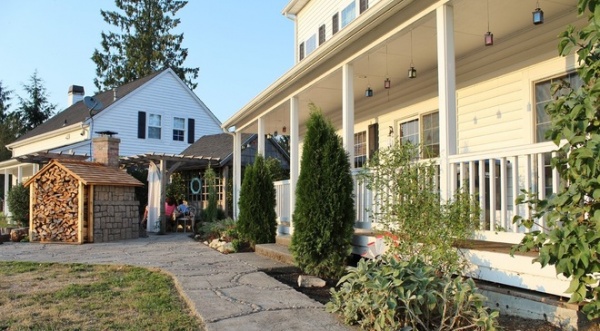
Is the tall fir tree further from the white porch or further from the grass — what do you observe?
the grass

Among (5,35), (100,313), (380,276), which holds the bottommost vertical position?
(100,313)

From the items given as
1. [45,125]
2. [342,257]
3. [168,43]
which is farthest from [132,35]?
[342,257]

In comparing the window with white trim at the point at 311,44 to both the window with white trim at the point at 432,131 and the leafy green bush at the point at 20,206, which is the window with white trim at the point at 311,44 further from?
the leafy green bush at the point at 20,206

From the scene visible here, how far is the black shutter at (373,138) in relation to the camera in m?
10.1

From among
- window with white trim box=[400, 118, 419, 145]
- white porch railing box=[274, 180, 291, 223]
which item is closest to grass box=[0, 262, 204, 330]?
white porch railing box=[274, 180, 291, 223]

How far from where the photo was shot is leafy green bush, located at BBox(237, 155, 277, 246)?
8.91 metres

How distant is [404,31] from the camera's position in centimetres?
555

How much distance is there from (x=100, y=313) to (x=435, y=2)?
4594 millimetres

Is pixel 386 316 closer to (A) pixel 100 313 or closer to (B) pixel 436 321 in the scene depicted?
(B) pixel 436 321

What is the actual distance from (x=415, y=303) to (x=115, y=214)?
1050cm

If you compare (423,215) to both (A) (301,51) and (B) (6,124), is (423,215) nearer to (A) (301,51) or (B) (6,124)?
(A) (301,51)

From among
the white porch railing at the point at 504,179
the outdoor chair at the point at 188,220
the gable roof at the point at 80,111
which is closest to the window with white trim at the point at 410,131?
the white porch railing at the point at 504,179

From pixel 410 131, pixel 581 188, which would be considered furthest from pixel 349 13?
pixel 581 188

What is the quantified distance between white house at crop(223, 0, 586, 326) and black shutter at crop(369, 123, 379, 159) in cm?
2
